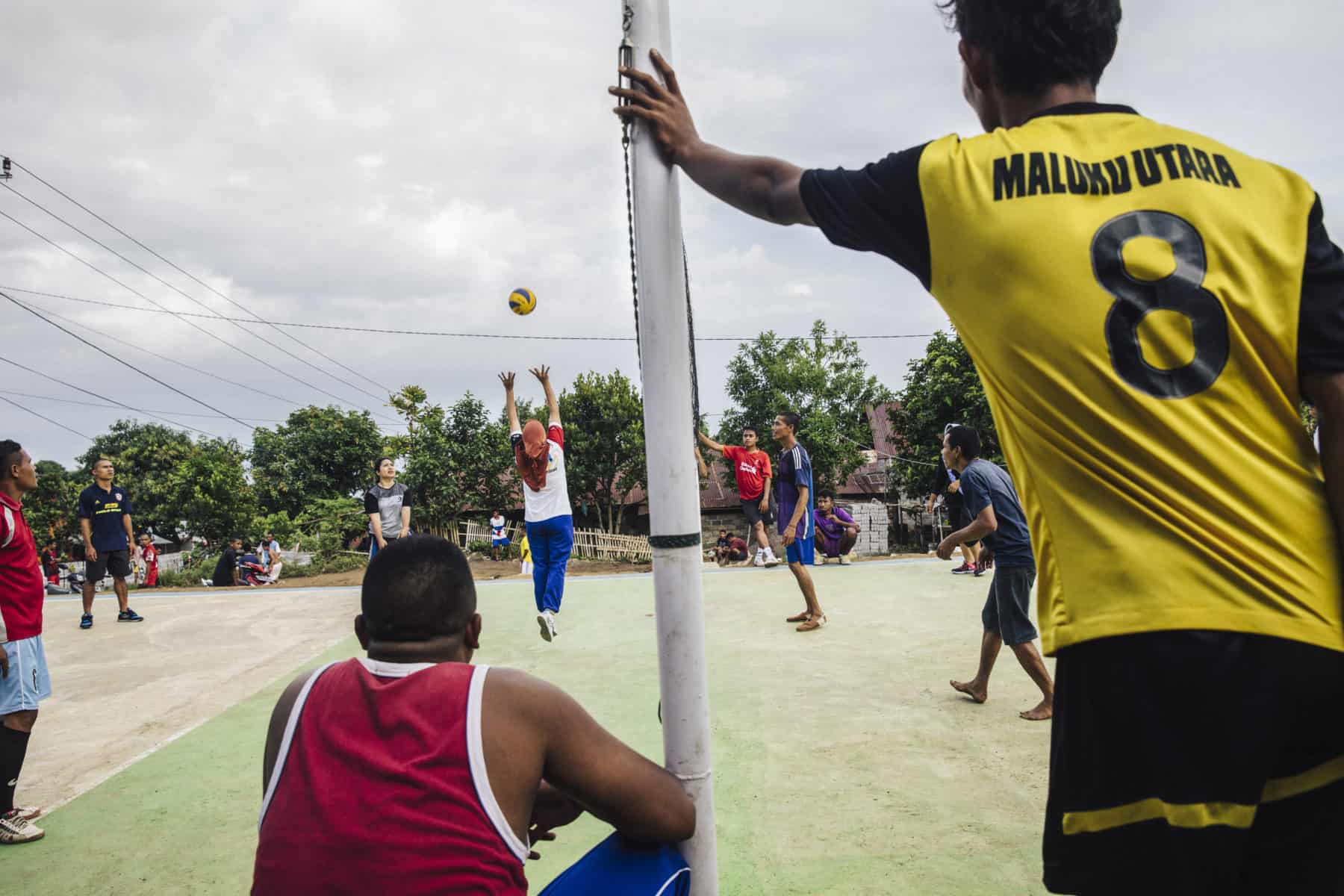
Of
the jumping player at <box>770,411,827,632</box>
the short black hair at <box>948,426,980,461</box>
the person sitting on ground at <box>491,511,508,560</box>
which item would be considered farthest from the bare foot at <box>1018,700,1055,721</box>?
the person sitting on ground at <box>491,511,508,560</box>

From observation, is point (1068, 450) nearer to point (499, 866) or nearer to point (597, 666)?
point (499, 866)

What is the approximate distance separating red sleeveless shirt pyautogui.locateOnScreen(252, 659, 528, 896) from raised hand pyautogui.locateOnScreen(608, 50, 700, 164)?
123 cm

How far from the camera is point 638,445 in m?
30.7

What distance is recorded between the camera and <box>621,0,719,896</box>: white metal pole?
1924 mm

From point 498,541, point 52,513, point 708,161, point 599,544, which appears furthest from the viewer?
point 52,513

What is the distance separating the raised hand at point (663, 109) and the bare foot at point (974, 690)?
3972mm

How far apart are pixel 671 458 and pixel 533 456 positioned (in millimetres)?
5310

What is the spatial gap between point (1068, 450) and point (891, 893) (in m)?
2.16

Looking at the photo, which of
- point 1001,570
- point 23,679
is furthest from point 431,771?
point 1001,570

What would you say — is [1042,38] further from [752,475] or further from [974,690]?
[752,475]

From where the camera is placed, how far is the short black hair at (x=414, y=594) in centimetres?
158

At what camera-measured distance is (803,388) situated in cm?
3828

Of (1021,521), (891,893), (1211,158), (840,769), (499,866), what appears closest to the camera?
(1211,158)

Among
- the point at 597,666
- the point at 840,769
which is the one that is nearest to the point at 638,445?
the point at 597,666
